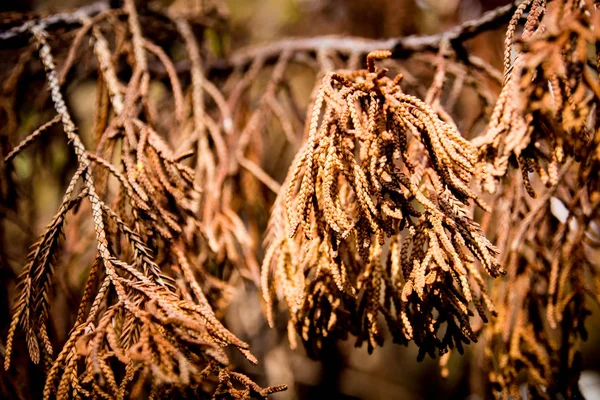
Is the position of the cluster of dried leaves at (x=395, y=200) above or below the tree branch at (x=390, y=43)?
below

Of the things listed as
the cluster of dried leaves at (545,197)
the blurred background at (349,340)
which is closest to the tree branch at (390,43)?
the cluster of dried leaves at (545,197)

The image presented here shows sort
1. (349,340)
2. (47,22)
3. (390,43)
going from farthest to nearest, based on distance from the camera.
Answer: (349,340) < (390,43) < (47,22)

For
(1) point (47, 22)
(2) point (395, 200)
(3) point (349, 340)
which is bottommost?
(3) point (349, 340)

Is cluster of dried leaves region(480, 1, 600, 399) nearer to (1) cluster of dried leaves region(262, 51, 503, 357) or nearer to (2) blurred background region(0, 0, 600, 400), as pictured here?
(1) cluster of dried leaves region(262, 51, 503, 357)

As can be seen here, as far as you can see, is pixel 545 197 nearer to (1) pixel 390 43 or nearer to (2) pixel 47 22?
(1) pixel 390 43

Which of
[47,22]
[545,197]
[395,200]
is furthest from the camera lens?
[47,22]

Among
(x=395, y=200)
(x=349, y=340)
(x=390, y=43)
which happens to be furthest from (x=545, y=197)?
(x=349, y=340)

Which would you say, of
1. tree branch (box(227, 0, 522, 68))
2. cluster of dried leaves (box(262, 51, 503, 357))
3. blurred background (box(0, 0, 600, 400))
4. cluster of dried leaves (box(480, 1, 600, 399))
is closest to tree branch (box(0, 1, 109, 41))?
blurred background (box(0, 0, 600, 400))

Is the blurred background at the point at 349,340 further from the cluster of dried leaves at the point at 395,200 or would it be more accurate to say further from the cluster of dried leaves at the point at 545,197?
the cluster of dried leaves at the point at 395,200
